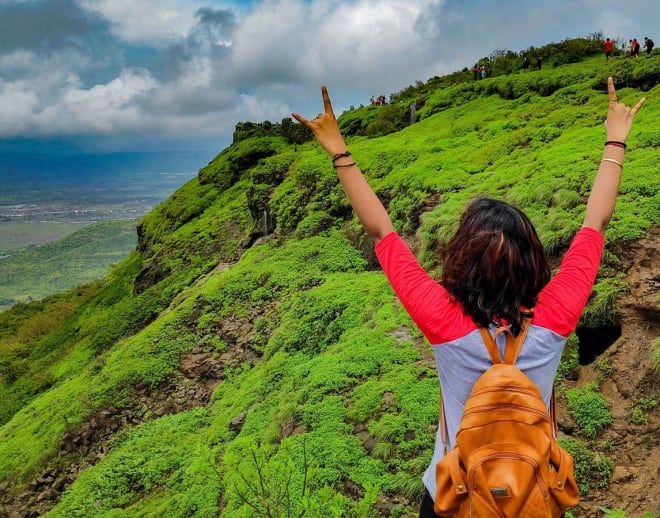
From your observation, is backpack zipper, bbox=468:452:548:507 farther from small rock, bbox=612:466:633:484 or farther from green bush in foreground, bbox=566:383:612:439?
green bush in foreground, bbox=566:383:612:439

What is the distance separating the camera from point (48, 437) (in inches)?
527

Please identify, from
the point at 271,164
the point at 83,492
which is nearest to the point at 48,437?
the point at 83,492

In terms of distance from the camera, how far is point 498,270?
7.56 ft

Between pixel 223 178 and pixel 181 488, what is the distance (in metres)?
26.2

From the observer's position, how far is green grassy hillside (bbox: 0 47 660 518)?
21.9ft

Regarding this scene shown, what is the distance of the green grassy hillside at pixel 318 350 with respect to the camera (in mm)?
6676

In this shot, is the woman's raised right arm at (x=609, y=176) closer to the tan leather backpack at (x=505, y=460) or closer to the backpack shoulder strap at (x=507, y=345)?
the backpack shoulder strap at (x=507, y=345)

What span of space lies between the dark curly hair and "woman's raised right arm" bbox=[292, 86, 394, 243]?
44 centimetres

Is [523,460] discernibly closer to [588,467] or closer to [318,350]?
[588,467]

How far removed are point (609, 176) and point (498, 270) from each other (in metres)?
1.07

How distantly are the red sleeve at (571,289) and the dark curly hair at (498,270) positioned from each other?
0.05 metres

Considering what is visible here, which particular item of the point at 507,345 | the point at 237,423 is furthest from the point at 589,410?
the point at 237,423

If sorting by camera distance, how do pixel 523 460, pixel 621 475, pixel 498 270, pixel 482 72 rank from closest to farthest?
pixel 523 460
pixel 498 270
pixel 621 475
pixel 482 72

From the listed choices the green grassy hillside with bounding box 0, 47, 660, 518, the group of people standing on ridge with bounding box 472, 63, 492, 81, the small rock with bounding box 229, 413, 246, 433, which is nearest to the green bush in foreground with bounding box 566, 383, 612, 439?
the green grassy hillside with bounding box 0, 47, 660, 518
